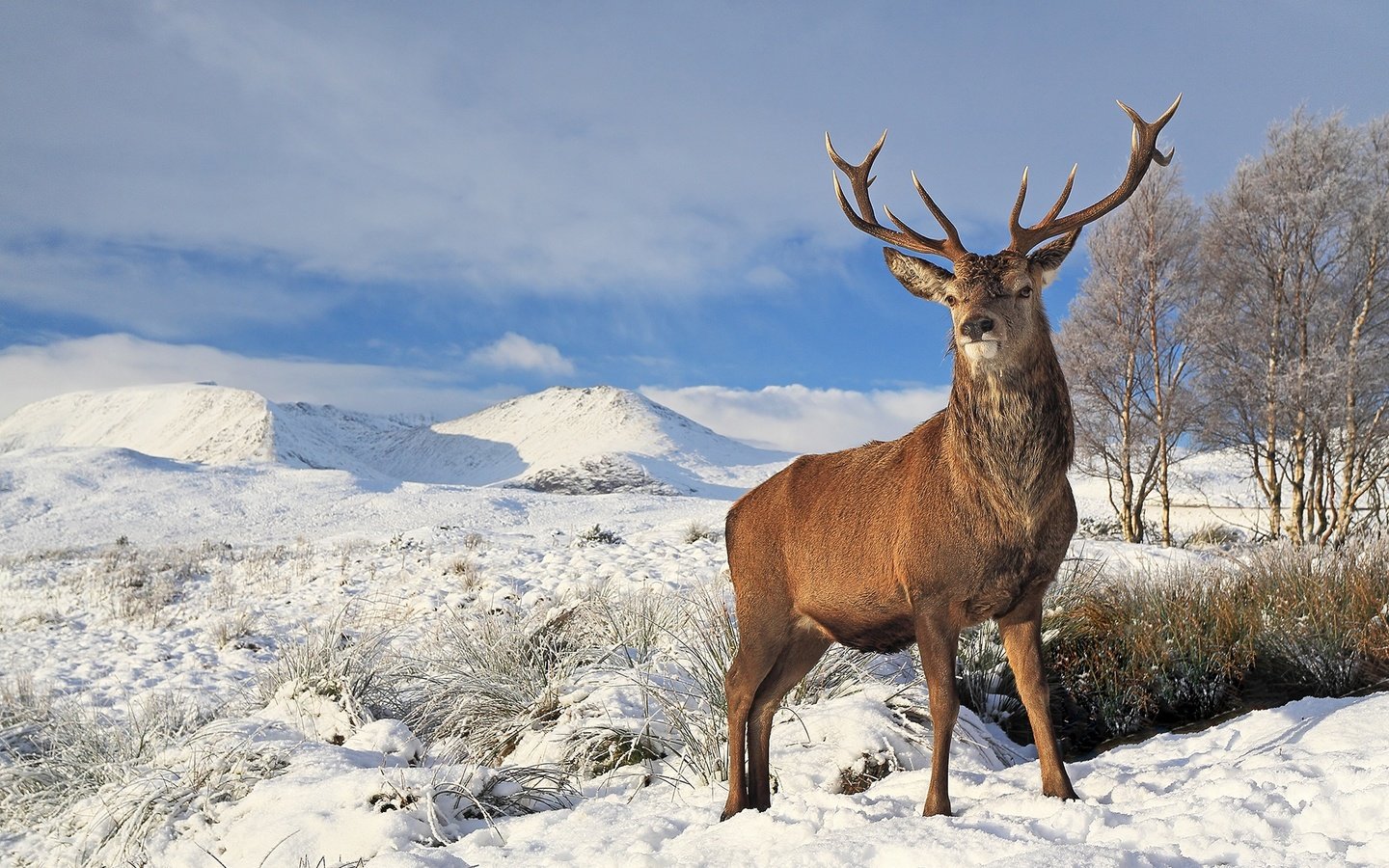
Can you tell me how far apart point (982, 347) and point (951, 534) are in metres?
0.69

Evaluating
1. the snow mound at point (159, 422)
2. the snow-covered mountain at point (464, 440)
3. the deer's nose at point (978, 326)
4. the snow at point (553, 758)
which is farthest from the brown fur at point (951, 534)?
the snow mound at point (159, 422)

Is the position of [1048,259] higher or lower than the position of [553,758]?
higher

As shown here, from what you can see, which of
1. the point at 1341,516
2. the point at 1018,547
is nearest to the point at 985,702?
the point at 1018,547

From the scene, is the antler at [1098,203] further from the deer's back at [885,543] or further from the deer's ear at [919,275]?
the deer's back at [885,543]

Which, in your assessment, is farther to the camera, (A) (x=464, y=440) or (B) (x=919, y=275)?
(A) (x=464, y=440)

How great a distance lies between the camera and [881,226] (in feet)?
12.8

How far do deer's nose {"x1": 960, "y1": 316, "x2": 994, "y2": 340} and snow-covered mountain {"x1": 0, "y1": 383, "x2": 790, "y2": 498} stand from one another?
34900 millimetres

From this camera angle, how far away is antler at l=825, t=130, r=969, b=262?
11.4ft

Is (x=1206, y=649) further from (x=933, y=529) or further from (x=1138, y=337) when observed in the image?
(x=1138, y=337)

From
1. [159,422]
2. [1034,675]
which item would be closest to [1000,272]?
[1034,675]

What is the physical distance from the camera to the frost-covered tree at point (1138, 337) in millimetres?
18641

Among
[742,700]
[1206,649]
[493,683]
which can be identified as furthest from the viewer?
[1206,649]

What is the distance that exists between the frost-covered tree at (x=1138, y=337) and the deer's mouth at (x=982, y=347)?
1783cm

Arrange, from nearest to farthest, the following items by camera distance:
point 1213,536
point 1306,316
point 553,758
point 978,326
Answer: point 978,326
point 553,758
point 1306,316
point 1213,536
